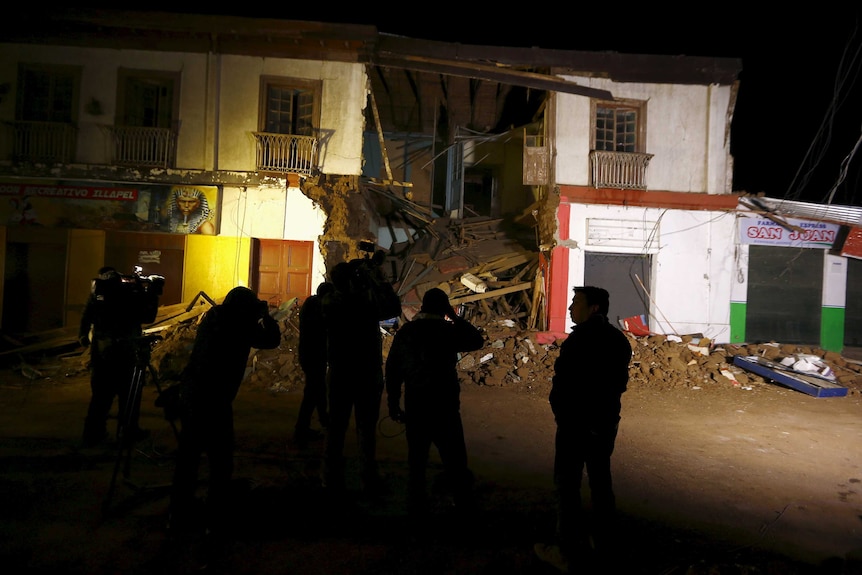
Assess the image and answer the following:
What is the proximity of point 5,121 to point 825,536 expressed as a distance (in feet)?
52.1

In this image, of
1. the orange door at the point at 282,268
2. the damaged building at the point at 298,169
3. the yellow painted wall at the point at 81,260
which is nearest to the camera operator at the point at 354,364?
the damaged building at the point at 298,169

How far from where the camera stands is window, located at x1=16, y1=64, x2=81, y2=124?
11156mm

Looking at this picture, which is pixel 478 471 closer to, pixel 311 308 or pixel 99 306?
pixel 311 308

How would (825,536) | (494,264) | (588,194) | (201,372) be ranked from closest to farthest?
1. (201,372)
2. (825,536)
3. (588,194)
4. (494,264)

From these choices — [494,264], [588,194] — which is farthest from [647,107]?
[494,264]

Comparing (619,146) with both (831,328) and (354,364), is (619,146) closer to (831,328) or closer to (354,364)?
(831,328)

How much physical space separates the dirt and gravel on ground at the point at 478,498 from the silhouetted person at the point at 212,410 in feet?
0.69

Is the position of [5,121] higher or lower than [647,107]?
lower

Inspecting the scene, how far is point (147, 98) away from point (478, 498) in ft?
40.6

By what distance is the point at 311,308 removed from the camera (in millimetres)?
5645

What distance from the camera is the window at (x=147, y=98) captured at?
1132 centimetres

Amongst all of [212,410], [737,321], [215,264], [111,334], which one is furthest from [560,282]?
[212,410]

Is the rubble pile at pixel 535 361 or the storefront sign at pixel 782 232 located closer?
the rubble pile at pixel 535 361

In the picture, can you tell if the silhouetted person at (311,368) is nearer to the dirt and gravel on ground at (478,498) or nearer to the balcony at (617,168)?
the dirt and gravel on ground at (478,498)
